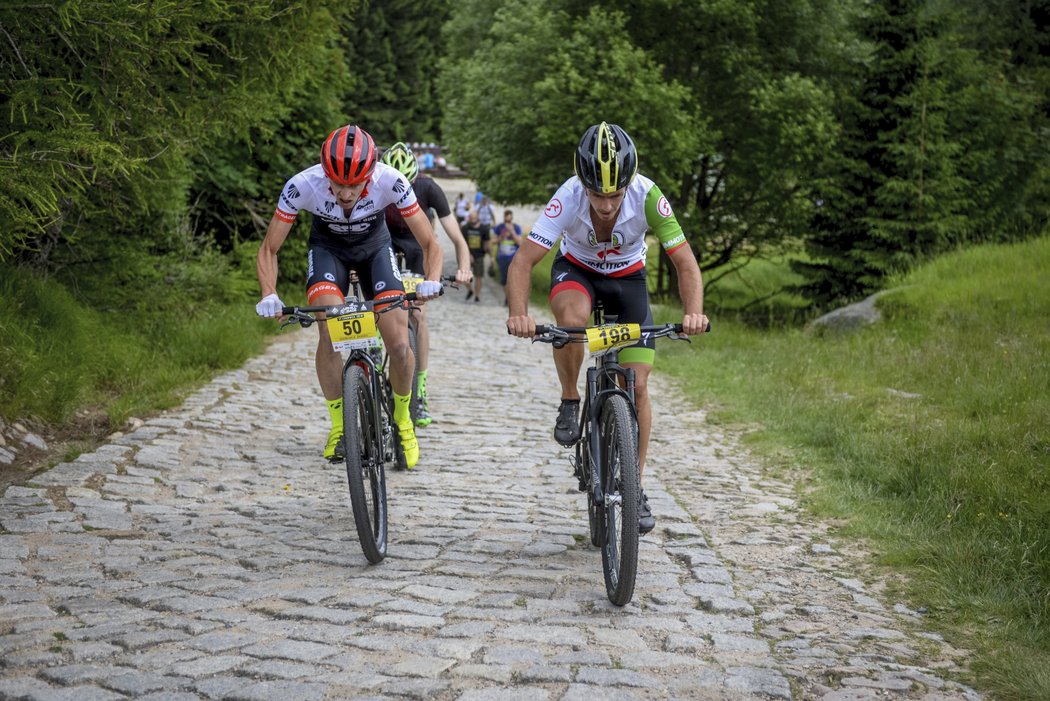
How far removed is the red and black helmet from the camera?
629cm

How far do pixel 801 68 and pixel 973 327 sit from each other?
14.0 m

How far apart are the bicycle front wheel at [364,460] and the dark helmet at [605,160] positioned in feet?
5.30

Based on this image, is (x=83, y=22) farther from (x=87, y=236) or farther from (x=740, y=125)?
(x=740, y=125)

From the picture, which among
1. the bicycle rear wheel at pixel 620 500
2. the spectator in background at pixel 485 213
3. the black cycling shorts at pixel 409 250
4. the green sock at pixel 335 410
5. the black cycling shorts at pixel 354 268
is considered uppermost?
the spectator in background at pixel 485 213

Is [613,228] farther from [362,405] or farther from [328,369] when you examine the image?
[328,369]

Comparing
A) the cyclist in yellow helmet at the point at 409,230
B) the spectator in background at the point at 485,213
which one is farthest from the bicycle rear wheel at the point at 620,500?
the spectator in background at the point at 485,213

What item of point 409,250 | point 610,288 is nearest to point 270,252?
point 610,288

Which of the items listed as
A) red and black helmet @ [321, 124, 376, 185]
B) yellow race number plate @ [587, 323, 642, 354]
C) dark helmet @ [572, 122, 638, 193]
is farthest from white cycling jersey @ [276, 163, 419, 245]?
yellow race number plate @ [587, 323, 642, 354]

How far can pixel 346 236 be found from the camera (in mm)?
6977

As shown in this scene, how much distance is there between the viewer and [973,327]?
1305 cm

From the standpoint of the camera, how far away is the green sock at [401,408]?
7.57 m

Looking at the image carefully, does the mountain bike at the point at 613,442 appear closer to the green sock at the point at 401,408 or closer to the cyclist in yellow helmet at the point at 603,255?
the cyclist in yellow helmet at the point at 603,255

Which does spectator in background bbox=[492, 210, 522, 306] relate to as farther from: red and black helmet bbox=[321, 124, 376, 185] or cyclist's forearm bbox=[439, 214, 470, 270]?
red and black helmet bbox=[321, 124, 376, 185]

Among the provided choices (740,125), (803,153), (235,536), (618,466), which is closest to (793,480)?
(618,466)
